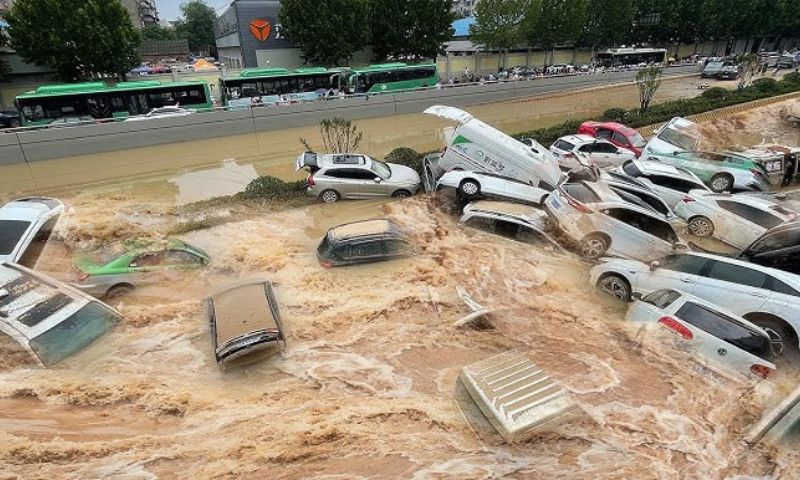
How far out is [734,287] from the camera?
8195 millimetres

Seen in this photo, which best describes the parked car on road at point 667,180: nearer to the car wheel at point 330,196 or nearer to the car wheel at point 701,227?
the car wheel at point 701,227

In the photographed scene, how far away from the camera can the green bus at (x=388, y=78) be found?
102 ft

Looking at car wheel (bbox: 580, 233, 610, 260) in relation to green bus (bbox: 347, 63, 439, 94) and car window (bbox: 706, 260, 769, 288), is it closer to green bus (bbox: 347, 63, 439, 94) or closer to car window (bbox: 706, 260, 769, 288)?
car window (bbox: 706, 260, 769, 288)

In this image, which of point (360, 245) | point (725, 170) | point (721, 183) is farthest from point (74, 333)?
point (725, 170)

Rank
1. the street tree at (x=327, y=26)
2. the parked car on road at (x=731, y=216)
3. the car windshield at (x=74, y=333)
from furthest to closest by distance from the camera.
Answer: the street tree at (x=327, y=26), the parked car on road at (x=731, y=216), the car windshield at (x=74, y=333)

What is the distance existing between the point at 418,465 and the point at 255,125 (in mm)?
24850

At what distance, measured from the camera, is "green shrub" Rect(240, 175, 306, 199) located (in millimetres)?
15359

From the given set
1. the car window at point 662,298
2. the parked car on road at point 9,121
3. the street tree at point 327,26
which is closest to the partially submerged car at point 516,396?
the car window at point 662,298

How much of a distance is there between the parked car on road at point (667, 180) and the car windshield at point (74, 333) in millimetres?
13666

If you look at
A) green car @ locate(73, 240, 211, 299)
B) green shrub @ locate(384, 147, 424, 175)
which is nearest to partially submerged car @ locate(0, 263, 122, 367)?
green car @ locate(73, 240, 211, 299)

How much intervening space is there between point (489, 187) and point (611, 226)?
3.77 meters

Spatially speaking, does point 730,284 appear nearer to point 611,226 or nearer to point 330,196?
point 611,226

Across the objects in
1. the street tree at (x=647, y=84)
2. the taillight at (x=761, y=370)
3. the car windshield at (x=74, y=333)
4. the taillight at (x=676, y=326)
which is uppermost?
the street tree at (x=647, y=84)

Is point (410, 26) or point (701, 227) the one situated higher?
point (410, 26)
